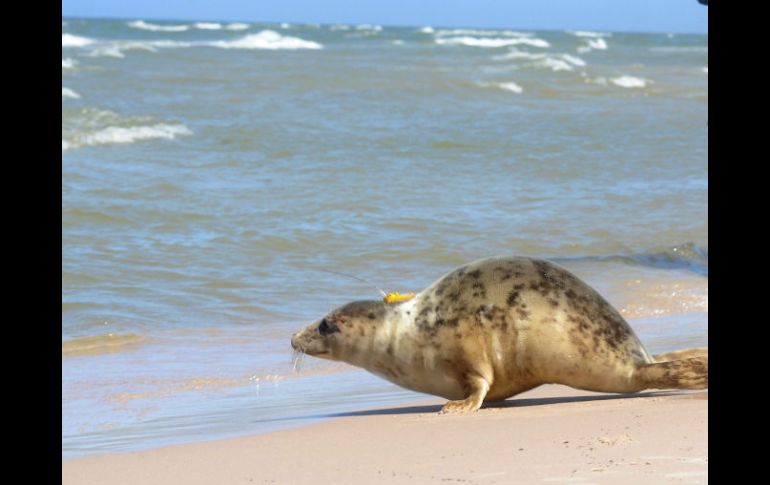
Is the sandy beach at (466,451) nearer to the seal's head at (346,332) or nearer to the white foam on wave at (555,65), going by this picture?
the seal's head at (346,332)

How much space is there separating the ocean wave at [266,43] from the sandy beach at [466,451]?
136ft

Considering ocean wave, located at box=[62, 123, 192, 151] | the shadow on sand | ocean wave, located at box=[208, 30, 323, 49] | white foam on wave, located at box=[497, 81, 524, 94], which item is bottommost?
white foam on wave, located at box=[497, 81, 524, 94]

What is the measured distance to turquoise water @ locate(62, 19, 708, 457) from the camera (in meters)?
5.51

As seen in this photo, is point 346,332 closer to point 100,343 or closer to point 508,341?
point 508,341

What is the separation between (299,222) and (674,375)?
610 cm

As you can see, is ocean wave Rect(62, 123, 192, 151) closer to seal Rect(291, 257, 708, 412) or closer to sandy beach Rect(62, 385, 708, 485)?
seal Rect(291, 257, 708, 412)

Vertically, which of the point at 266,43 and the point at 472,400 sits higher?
the point at 472,400

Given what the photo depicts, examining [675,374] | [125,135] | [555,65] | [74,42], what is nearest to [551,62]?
[555,65]

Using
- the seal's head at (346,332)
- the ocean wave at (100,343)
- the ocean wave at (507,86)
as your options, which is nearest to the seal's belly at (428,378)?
the seal's head at (346,332)

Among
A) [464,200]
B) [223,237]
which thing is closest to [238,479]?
[223,237]

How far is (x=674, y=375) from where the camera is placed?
14.0ft

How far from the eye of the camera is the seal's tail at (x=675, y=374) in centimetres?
427

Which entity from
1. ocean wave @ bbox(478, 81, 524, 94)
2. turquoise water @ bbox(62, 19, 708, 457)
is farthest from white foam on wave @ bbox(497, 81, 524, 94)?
turquoise water @ bbox(62, 19, 708, 457)

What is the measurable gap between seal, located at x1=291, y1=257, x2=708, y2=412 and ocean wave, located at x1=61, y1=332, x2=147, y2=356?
2153mm
